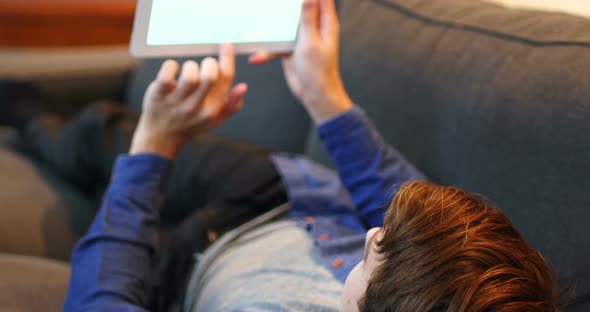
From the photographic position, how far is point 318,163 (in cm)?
94

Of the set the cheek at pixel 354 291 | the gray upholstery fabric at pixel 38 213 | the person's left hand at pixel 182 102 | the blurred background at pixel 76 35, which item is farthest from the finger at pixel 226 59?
the blurred background at pixel 76 35

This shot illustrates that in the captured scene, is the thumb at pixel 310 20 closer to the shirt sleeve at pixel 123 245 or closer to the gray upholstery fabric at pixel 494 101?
the gray upholstery fabric at pixel 494 101

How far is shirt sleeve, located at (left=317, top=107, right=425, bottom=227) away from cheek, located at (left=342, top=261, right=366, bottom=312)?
0.20 m

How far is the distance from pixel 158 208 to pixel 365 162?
276 mm

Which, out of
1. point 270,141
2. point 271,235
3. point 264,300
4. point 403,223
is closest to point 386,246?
point 403,223

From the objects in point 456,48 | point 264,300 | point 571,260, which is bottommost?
point 264,300

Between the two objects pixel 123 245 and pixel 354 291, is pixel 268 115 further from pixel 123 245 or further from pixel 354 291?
pixel 354 291

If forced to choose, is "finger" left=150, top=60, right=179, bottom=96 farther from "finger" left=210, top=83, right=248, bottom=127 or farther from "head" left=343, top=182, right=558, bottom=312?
"head" left=343, top=182, right=558, bottom=312

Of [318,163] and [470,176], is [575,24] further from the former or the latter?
[318,163]

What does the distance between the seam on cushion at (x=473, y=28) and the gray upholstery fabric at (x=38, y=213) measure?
0.63 meters

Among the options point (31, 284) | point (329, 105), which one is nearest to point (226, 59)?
point (329, 105)

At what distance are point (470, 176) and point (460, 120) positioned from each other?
0.07 m

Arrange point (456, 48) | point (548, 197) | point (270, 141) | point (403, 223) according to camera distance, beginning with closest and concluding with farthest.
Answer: point (403, 223) → point (548, 197) → point (456, 48) → point (270, 141)

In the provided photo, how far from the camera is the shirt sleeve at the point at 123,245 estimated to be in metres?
0.67
